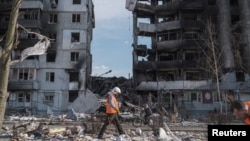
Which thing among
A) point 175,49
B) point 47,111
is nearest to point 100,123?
point 47,111

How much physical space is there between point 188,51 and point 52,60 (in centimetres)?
1977

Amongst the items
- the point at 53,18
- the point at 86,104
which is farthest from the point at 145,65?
the point at 86,104

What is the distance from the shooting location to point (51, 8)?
50.1m

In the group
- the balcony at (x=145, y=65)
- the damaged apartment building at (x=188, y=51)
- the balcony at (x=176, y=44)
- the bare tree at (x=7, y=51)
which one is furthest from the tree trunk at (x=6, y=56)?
the balcony at (x=145, y=65)

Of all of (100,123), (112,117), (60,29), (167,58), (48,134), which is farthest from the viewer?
(167,58)

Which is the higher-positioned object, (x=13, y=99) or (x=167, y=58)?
(x=167, y=58)

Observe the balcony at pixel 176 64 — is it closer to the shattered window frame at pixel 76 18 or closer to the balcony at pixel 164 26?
the balcony at pixel 164 26

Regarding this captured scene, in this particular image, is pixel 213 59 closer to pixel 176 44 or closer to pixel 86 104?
pixel 86 104

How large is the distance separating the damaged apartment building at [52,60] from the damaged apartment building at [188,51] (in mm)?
8693

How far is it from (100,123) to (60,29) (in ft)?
117

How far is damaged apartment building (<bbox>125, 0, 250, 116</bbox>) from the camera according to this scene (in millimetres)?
46656

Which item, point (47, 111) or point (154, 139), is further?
point (47, 111)

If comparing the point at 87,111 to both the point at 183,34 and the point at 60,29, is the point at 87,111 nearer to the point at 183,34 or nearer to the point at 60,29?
the point at 60,29

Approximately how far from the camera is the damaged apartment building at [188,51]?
153 feet
